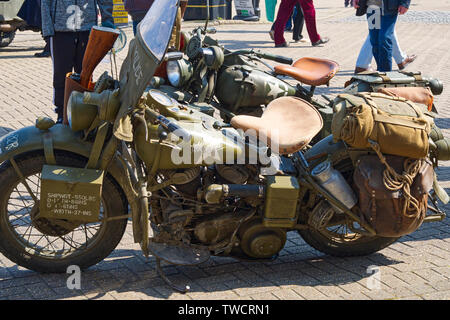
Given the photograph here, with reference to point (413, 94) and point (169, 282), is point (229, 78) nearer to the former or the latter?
point (413, 94)

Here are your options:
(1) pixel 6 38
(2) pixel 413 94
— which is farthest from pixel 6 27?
(2) pixel 413 94

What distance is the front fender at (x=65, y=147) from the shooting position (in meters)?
3.98

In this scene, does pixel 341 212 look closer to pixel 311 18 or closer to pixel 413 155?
pixel 413 155

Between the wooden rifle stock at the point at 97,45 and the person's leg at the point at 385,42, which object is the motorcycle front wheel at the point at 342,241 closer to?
the wooden rifle stock at the point at 97,45

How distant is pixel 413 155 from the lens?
13.2ft

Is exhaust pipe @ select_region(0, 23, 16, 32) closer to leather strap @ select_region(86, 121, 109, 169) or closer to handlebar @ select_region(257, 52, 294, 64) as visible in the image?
handlebar @ select_region(257, 52, 294, 64)

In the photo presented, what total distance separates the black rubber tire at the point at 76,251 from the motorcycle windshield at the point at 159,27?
820mm

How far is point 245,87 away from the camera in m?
5.60

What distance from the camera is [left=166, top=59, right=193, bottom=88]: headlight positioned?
212 inches

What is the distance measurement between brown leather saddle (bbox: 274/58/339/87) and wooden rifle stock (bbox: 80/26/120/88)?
6.10ft

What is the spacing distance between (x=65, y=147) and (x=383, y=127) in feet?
5.94

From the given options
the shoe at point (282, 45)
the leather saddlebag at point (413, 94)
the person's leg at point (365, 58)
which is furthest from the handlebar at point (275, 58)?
the shoe at point (282, 45)

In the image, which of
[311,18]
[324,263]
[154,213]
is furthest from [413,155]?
[311,18]

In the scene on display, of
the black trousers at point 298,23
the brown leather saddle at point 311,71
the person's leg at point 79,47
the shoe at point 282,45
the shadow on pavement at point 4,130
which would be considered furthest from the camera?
the black trousers at point 298,23
